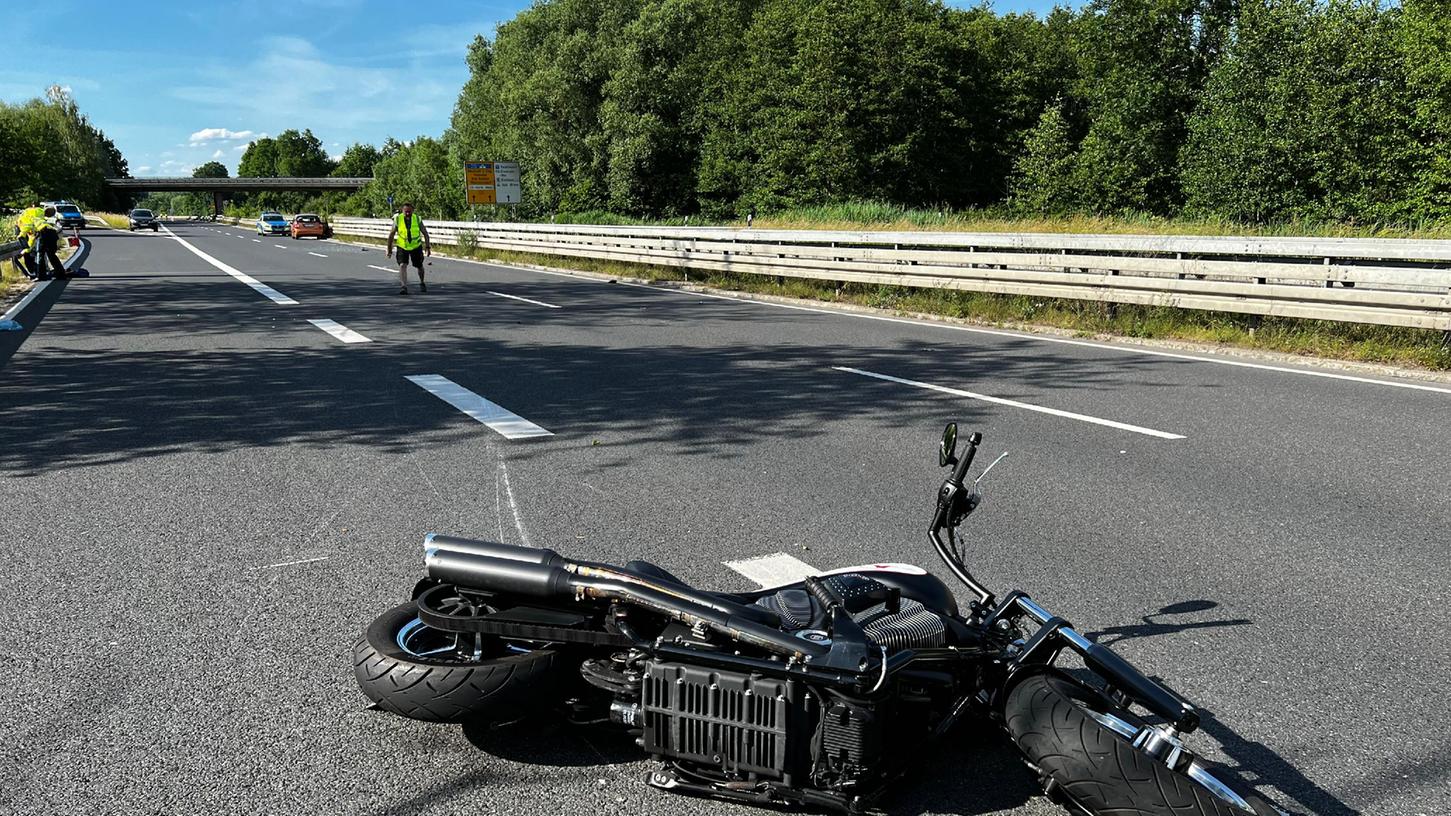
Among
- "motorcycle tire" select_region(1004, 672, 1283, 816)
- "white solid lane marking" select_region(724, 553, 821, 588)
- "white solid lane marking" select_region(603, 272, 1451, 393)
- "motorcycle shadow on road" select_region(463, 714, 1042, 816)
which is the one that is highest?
"motorcycle tire" select_region(1004, 672, 1283, 816)

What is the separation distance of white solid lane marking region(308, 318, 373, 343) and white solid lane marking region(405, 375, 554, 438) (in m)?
3.09

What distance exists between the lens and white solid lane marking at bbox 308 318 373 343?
39.9ft

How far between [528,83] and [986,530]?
194ft

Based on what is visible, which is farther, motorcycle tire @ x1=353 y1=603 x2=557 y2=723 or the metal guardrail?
the metal guardrail

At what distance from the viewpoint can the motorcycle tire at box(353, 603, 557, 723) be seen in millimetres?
2717

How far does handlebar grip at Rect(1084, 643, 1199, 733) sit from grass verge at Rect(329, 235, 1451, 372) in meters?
9.12

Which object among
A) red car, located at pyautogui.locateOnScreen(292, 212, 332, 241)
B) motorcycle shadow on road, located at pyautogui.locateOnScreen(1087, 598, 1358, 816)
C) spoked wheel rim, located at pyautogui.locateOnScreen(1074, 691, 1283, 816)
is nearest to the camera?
Result: spoked wheel rim, located at pyautogui.locateOnScreen(1074, 691, 1283, 816)

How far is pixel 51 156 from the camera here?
10850cm

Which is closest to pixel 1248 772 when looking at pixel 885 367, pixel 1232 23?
pixel 885 367

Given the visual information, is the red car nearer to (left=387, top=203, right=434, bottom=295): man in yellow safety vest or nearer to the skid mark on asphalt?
(left=387, top=203, right=434, bottom=295): man in yellow safety vest

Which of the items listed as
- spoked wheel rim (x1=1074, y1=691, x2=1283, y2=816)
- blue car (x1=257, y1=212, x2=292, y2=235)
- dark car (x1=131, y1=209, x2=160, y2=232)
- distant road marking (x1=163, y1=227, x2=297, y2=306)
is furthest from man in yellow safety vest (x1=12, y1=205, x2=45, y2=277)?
dark car (x1=131, y1=209, x2=160, y2=232)

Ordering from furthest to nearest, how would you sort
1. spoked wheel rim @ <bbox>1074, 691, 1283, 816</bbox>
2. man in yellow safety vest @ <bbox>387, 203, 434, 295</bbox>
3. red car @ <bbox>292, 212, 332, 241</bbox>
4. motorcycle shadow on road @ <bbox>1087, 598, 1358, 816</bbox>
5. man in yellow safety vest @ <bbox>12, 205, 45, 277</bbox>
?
1. red car @ <bbox>292, 212, 332, 241</bbox>
2. man in yellow safety vest @ <bbox>12, 205, 45, 277</bbox>
3. man in yellow safety vest @ <bbox>387, 203, 434, 295</bbox>
4. motorcycle shadow on road @ <bbox>1087, 598, 1358, 816</bbox>
5. spoked wheel rim @ <bbox>1074, 691, 1283, 816</bbox>

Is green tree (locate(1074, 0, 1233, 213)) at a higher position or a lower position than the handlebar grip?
higher

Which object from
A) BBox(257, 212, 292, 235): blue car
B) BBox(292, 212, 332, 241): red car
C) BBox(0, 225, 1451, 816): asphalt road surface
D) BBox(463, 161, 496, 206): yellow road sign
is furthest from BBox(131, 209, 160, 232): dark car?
BBox(0, 225, 1451, 816): asphalt road surface
